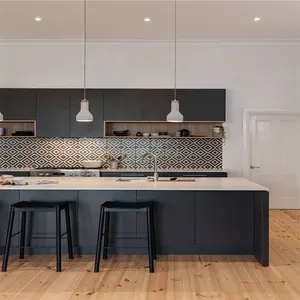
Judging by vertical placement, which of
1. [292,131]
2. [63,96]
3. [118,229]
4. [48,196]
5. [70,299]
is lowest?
[70,299]

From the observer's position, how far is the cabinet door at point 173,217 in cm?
399

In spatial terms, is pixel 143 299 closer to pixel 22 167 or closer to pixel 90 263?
pixel 90 263

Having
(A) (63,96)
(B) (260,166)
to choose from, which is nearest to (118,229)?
(A) (63,96)

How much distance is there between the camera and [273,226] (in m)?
5.56

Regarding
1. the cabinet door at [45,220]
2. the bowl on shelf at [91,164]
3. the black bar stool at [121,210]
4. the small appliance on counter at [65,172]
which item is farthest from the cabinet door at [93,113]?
the black bar stool at [121,210]

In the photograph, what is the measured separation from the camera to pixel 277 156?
268 inches

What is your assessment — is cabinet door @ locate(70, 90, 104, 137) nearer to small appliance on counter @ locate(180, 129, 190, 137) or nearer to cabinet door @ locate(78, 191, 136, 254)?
small appliance on counter @ locate(180, 129, 190, 137)

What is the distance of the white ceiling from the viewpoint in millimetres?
4934

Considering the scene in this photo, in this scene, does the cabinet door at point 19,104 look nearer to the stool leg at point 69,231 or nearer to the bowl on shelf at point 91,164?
the bowl on shelf at point 91,164

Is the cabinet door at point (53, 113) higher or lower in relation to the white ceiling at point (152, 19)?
lower

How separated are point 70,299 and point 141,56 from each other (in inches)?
186

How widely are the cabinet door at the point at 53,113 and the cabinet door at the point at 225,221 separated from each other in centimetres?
325

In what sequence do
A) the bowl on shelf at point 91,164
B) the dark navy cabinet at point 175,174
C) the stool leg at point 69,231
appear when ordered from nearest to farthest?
the stool leg at point 69,231
the dark navy cabinet at point 175,174
the bowl on shelf at point 91,164

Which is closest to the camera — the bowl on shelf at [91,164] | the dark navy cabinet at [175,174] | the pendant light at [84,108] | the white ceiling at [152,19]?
the pendant light at [84,108]
